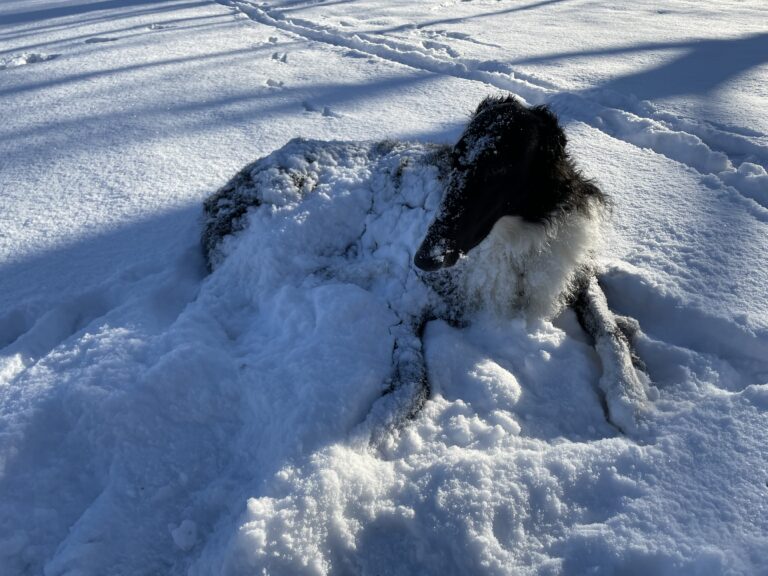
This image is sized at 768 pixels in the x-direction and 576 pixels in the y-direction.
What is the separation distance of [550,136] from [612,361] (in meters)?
1.06

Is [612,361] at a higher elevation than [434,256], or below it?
below

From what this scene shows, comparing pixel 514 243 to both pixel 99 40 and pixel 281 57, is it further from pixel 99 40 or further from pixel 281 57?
pixel 99 40

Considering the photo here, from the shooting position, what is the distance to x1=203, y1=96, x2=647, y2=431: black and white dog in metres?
2.29

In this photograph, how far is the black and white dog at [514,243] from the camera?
90.4 inches

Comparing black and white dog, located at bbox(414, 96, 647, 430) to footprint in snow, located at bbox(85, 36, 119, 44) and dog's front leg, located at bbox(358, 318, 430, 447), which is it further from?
footprint in snow, located at bbox(85, 36, 119, 44)

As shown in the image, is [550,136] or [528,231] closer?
[550,136]

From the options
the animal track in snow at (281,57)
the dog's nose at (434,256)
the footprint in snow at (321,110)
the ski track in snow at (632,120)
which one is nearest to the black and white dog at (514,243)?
the dog's nose at (434,256)

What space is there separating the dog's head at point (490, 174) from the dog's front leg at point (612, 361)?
683 mm

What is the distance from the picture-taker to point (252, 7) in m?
11.6

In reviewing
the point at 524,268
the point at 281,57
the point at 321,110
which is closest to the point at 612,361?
the point at 524,268

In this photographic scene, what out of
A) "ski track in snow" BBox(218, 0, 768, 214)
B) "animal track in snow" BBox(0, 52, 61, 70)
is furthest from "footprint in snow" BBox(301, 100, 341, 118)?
"animal track in snow" BBox(0, 52, 61, 70)

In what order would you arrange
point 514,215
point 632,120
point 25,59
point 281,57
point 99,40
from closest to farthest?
point 514,215
point 632,120
point 281,57
point 25,59
point 99,40

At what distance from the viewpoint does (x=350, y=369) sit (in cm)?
229

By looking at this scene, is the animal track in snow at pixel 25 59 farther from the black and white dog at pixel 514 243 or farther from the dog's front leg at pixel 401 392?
the dog's front leg at pixel 401 392
